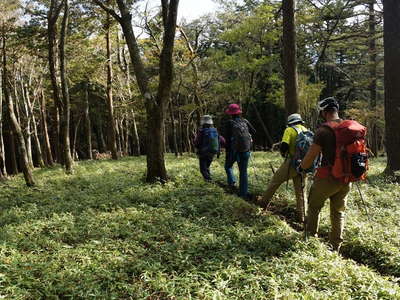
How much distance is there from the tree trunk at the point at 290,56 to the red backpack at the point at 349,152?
5.10 metres

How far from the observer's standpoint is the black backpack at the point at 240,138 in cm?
745

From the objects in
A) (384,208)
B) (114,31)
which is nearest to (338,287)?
(384,208)

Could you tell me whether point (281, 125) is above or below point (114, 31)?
→ below

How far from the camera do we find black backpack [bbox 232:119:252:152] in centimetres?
745

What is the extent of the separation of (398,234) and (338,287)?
2.72 meters

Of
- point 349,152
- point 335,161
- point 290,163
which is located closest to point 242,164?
point 290,163

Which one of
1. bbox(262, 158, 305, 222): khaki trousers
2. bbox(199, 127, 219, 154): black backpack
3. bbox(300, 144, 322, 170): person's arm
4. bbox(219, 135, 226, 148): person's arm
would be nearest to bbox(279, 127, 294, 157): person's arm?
bbox(262, 158, 305, 222): khaki trousers

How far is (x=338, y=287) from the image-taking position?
12.3 ft

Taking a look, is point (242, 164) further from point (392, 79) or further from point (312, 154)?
point (392, 79)

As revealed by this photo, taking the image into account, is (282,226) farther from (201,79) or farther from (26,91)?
(26,91)

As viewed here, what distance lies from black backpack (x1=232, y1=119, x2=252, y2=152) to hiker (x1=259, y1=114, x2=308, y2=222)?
3.78 feet

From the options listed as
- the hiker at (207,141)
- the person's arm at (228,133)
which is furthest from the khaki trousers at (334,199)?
the hiker at (207,141)

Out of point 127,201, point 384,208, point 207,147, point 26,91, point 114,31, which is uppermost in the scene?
point 114,31

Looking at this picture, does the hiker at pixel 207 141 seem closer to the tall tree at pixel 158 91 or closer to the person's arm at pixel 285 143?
the tall tree at pixel 158 91
